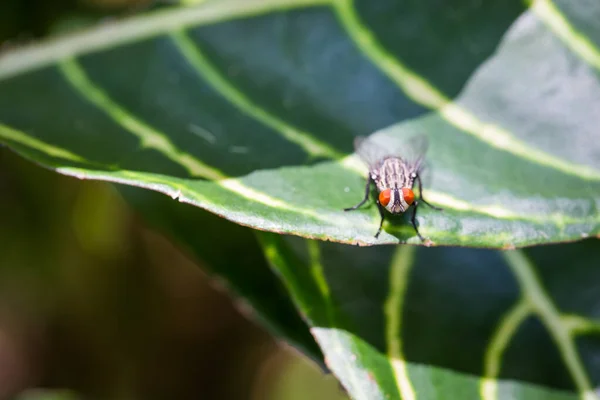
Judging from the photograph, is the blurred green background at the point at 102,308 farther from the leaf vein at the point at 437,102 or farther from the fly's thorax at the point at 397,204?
the fly's thorax at the point at 397,204

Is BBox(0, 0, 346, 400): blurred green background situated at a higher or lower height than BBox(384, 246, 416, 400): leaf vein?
higher

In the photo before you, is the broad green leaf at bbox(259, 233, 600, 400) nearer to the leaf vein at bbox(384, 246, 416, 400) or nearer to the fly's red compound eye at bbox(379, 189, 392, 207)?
the leaf vein at bbox(384, 246, 416, 400)

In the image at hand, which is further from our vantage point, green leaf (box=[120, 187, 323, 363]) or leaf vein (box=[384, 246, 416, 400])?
green leaf (box=[120, 187, 323, 363])

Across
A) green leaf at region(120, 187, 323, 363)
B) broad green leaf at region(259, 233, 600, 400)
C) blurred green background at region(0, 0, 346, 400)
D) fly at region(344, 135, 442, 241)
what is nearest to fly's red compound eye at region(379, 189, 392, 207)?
fly at region(344, 135, 442, 241)

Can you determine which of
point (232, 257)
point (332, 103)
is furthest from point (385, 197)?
point (232, 257)

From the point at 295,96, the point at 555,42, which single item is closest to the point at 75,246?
the point at 295,96

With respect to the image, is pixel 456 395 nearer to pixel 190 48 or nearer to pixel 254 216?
pixel 254 216
